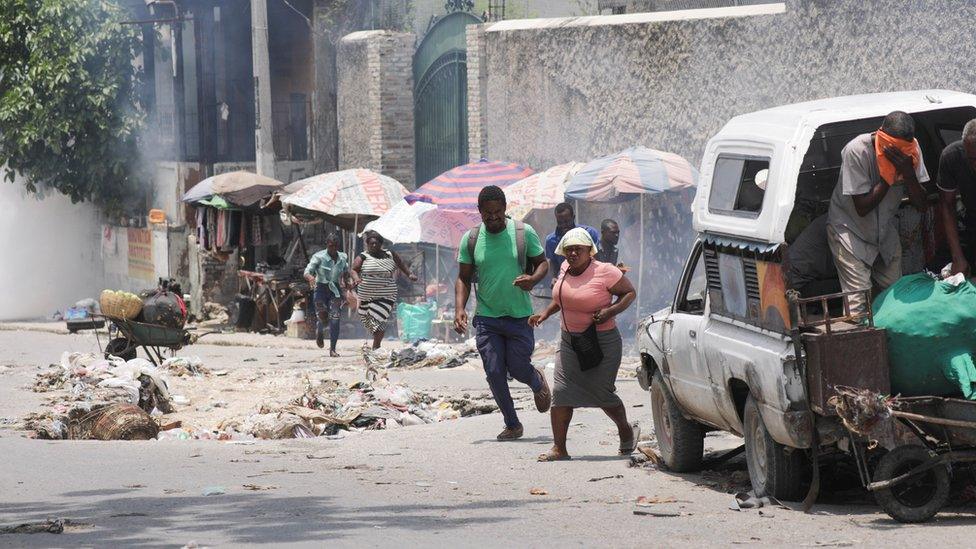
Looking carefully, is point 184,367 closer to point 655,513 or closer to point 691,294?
point 691,294

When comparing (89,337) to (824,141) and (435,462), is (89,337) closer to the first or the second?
(435,462)

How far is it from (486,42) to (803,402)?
56.3 ft

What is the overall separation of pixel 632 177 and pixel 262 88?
1063 cm

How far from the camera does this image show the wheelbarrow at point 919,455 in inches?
298

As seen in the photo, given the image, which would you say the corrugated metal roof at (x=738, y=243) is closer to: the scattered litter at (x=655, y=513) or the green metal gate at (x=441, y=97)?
the scattered litter at (x=655, y=513)

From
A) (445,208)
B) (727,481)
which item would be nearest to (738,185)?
(727,481)

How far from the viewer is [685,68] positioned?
19969 mm

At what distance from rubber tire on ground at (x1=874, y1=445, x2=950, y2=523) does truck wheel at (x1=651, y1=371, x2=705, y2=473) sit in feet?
7.61

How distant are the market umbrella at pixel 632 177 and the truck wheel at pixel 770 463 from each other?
33.0 ft

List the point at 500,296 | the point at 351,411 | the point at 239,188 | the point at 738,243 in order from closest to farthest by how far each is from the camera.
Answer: the point at 738,243
the point at 500,296
the point at 351,411
the point at 239,188

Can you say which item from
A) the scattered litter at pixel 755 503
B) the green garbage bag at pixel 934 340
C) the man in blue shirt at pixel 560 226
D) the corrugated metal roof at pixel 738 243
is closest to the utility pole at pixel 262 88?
the man in blue shirt at pixel 560 226

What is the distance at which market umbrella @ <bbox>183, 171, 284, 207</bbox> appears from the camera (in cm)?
2664

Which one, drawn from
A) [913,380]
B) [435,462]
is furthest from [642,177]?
[913,380]

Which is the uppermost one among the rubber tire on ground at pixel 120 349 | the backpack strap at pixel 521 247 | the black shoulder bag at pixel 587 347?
the backpack strap at pixel 521 247
